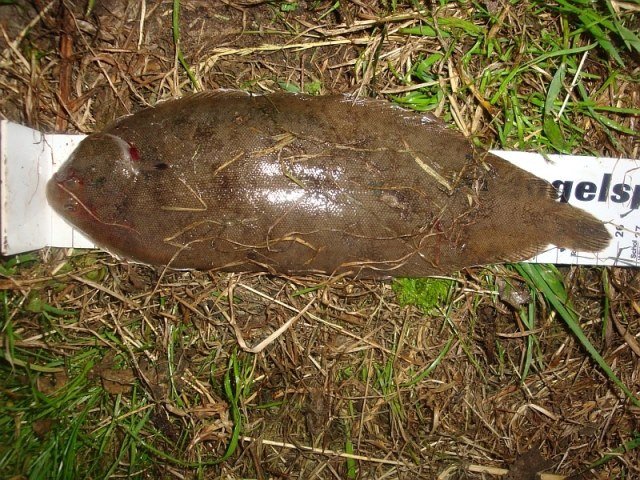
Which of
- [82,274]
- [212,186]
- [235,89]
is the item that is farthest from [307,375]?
[235,89]

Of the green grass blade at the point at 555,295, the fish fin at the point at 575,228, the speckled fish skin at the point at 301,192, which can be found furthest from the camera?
the green grass blade at the point at 555,295

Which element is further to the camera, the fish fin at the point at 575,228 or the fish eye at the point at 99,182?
the fish fin at the point at 575,228

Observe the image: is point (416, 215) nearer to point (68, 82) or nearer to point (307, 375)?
point (307, 375)

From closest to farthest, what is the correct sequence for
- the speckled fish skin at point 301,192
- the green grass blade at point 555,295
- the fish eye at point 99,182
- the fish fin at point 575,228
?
the speckled fish skin at point 301,192
the fish eye at point 99,182
the fish fin at point 575,228
the green grass blade at point 555,295

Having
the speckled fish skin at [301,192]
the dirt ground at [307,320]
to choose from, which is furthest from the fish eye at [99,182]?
the dirt ground at [307,320]

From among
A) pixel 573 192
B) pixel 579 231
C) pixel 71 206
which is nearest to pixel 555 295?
pixel 579 231

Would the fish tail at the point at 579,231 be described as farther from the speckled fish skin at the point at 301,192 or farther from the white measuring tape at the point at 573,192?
the white measuring tape at the point at 573,192

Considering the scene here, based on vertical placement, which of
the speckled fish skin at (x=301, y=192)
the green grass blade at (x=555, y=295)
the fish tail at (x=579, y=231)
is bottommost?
the green grass blade at (x=555, y=295)
